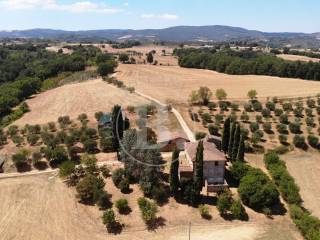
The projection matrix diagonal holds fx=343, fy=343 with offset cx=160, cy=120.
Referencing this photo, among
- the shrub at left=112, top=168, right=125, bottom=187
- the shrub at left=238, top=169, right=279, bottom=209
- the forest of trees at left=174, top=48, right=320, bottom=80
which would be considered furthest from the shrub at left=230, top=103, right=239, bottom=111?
the forest of trees at left=174, top=48, right=320, bottom=80

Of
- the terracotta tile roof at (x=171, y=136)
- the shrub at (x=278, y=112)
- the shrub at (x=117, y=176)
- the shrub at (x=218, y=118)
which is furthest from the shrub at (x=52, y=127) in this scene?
the shrub at (x=278, y=112)

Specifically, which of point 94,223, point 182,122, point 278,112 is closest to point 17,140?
point 94,223

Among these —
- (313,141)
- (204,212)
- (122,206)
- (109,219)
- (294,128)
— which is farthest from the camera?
(294,128)

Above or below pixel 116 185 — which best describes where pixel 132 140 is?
above

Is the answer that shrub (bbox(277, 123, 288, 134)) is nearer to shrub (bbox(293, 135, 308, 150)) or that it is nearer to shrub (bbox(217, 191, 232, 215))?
shrub (bbox(293, 135, 308, 150))

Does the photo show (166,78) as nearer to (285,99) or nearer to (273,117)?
(285,99)

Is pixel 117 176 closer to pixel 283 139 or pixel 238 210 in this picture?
pixel 238 210

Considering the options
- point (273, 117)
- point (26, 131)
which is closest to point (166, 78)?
point (273, 117)
